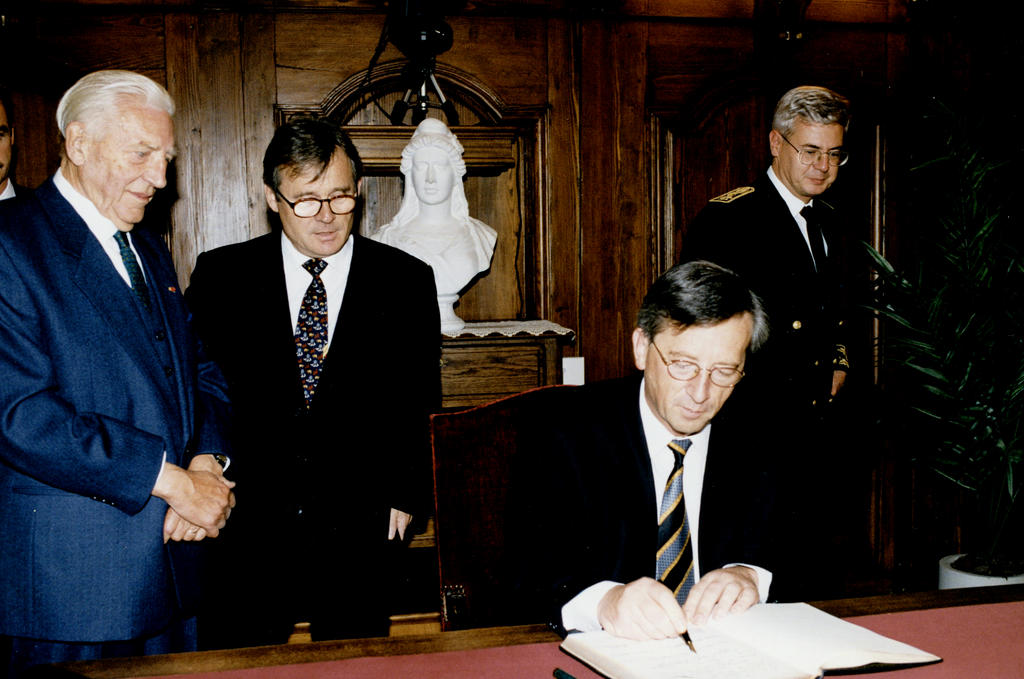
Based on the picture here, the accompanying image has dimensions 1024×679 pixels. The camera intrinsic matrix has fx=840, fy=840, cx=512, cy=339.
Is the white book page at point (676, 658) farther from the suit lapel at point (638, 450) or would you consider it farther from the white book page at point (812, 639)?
the suit lapel at point (638, 450)

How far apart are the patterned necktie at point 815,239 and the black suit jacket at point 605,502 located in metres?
1.41

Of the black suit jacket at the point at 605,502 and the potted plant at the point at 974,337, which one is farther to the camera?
the potted plant at the point at 974,337

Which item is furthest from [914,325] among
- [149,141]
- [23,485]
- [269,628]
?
[23,485]

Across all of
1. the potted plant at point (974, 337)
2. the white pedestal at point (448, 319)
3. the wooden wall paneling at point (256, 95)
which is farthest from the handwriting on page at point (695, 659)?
the wooden wall paneling at point (256, 95)

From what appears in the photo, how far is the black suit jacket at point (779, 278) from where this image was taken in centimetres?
276

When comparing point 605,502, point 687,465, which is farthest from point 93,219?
point 687,465

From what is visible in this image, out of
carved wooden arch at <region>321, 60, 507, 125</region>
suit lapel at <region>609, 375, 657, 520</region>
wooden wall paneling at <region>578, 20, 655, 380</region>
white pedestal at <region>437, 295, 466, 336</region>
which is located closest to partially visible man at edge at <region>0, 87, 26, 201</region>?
carved wooden arch at <region>321, 60, 507, 125</region>

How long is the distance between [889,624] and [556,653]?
0.52m

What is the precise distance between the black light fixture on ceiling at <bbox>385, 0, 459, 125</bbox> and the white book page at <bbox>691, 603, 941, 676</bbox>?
7.98 feet

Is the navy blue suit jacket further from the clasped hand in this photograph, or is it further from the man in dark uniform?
the man in dark uniform

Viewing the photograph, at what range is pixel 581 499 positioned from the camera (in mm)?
1579

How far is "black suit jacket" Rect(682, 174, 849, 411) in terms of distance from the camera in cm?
276

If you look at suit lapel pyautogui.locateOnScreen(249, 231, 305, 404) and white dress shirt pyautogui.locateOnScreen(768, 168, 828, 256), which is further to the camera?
white dress shirt pyautogui.locateOnScreen(768, 168, 828, 256)

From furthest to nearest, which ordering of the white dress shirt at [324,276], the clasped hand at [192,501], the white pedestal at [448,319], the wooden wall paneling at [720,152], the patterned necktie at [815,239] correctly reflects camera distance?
1. the wooden wall paneling at [720,152]
2. the white pedestal at [448,319]
3. the patterned necktie at [815,239]
4. the white dress shirt at [324,276]
5. the clasped hand at [192,501]
